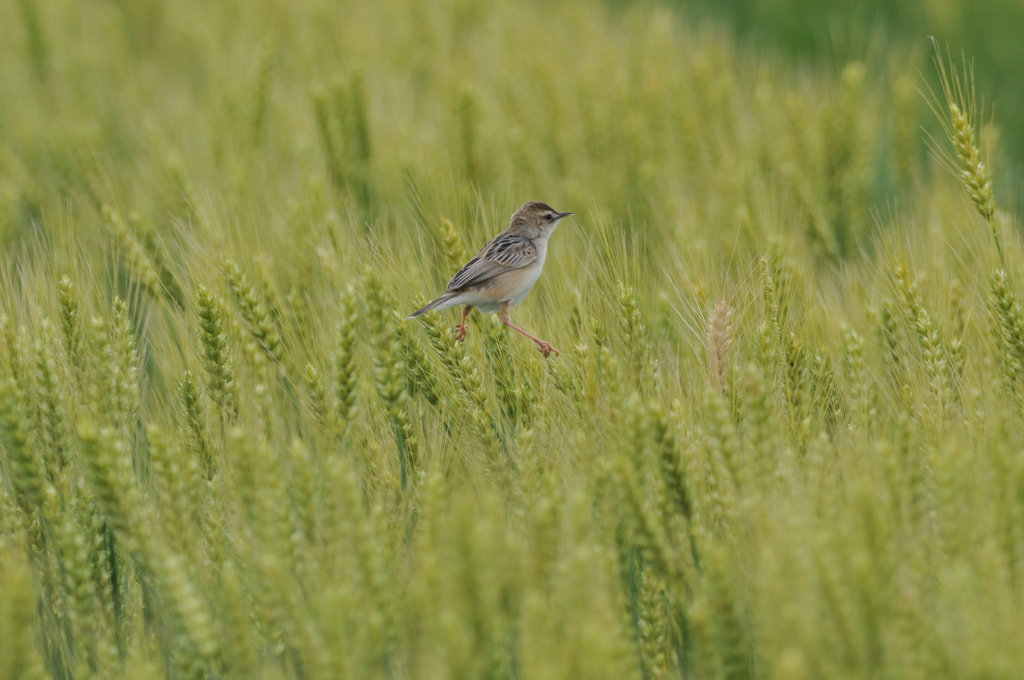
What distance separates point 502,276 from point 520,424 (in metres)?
0.53

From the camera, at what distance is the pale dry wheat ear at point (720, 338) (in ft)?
8.18

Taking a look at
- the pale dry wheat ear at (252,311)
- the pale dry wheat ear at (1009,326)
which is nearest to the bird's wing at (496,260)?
the pale dry wheat ear at (252,311)

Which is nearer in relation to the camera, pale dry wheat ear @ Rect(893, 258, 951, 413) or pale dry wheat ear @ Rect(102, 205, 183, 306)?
pale dry wheat ear @ Rect(893, 258, 951, 413)

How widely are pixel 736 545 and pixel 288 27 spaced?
5.91 m

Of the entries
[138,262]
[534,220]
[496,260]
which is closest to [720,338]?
[496,260]

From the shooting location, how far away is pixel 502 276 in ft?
8.96

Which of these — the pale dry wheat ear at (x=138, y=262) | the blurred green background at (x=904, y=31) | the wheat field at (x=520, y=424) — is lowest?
the wheat field at (x=520, y=424)

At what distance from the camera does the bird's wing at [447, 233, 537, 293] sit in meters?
2.68

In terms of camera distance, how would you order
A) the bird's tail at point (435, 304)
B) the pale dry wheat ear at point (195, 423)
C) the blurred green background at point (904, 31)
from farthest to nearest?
the blurred green background at point (904, 31) → the bird's tail at point (435, 304) → the pale dry wheat ear at point (195, 423)

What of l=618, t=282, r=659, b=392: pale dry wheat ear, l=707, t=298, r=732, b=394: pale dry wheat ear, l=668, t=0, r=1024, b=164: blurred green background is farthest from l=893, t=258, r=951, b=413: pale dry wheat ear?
l=668, t=0, r=1024, b=164: blurred green background

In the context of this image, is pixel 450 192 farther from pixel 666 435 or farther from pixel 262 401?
pixel 666 435

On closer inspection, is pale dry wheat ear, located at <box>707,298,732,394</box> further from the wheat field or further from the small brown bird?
the small brown bird

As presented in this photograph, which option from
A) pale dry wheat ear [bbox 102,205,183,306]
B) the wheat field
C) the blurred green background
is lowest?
the wheat field

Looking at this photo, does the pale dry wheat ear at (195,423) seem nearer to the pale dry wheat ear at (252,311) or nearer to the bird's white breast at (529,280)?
the pale dry wheat ear at (252,311)
